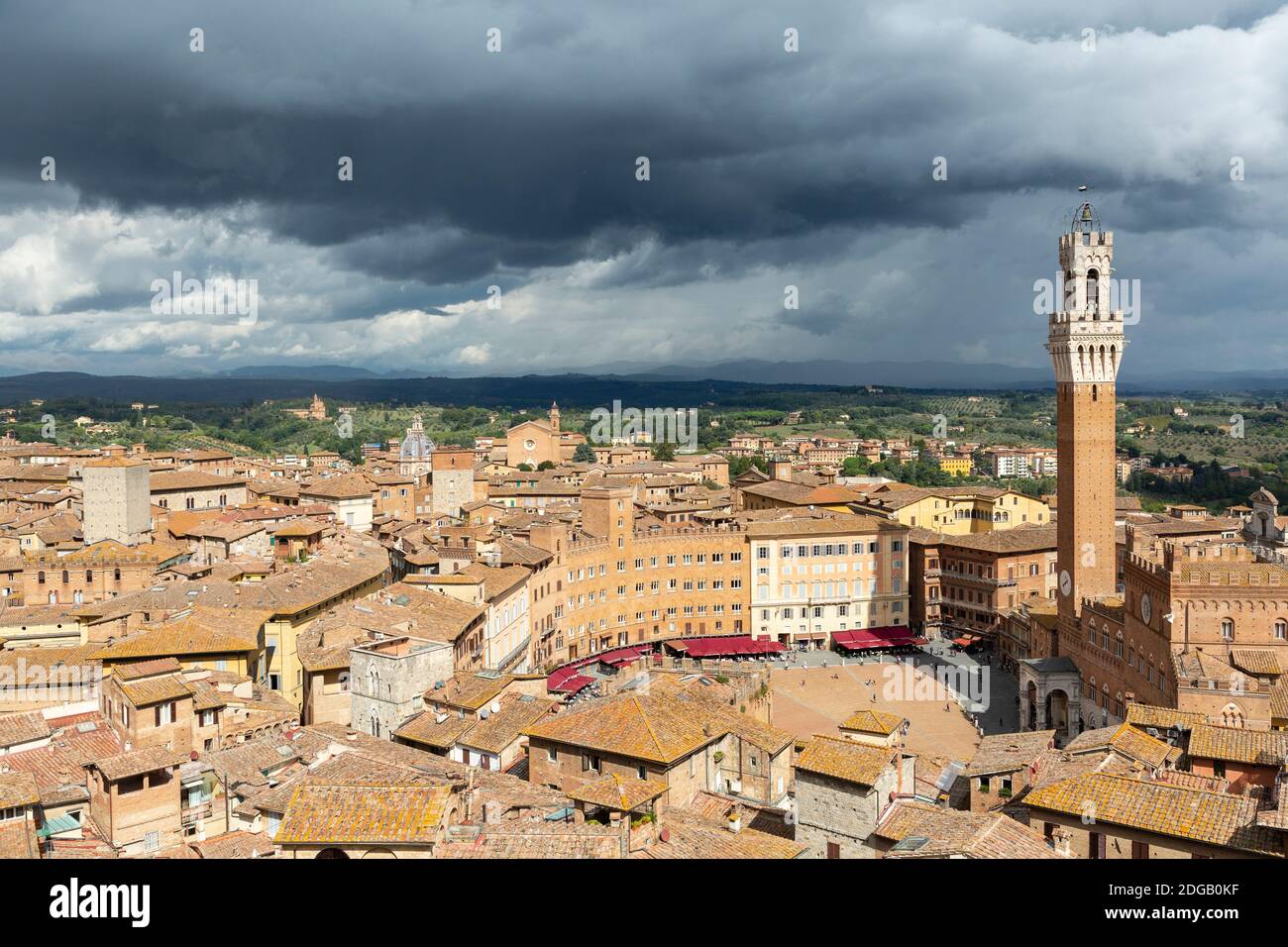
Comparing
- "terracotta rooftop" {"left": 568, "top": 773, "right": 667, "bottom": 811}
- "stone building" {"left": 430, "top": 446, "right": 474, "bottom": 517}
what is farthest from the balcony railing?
"stone building" {"left": 430, "top": 446, "right": 474, "bottom": 517}

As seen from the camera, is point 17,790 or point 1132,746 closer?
point 17,790

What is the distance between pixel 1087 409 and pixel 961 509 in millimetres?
25367

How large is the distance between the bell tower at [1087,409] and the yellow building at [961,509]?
71.2 feet

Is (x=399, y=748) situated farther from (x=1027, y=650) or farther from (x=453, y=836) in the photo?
(x=1027, y=650)

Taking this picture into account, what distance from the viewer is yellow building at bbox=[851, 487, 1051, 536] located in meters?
76.2

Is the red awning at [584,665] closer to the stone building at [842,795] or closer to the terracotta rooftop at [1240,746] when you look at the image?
the terracotta rooftop at [1240,746]

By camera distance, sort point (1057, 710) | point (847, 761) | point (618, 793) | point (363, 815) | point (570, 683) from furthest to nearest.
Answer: point (570, 683) → point (1057, 710) → point (847, 761) → point (618, 793) → point (363, 815)

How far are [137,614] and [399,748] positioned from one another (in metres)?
15.1

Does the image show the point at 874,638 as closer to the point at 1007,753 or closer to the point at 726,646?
the point at 726,646

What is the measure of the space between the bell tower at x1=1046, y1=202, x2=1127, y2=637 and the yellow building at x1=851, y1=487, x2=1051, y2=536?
71.2 feet

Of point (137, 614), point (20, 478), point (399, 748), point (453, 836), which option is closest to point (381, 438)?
point (20, 478)

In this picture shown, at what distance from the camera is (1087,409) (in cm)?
5338

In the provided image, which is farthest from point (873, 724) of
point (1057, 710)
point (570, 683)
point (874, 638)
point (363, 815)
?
point (874, 638)

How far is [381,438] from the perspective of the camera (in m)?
188
